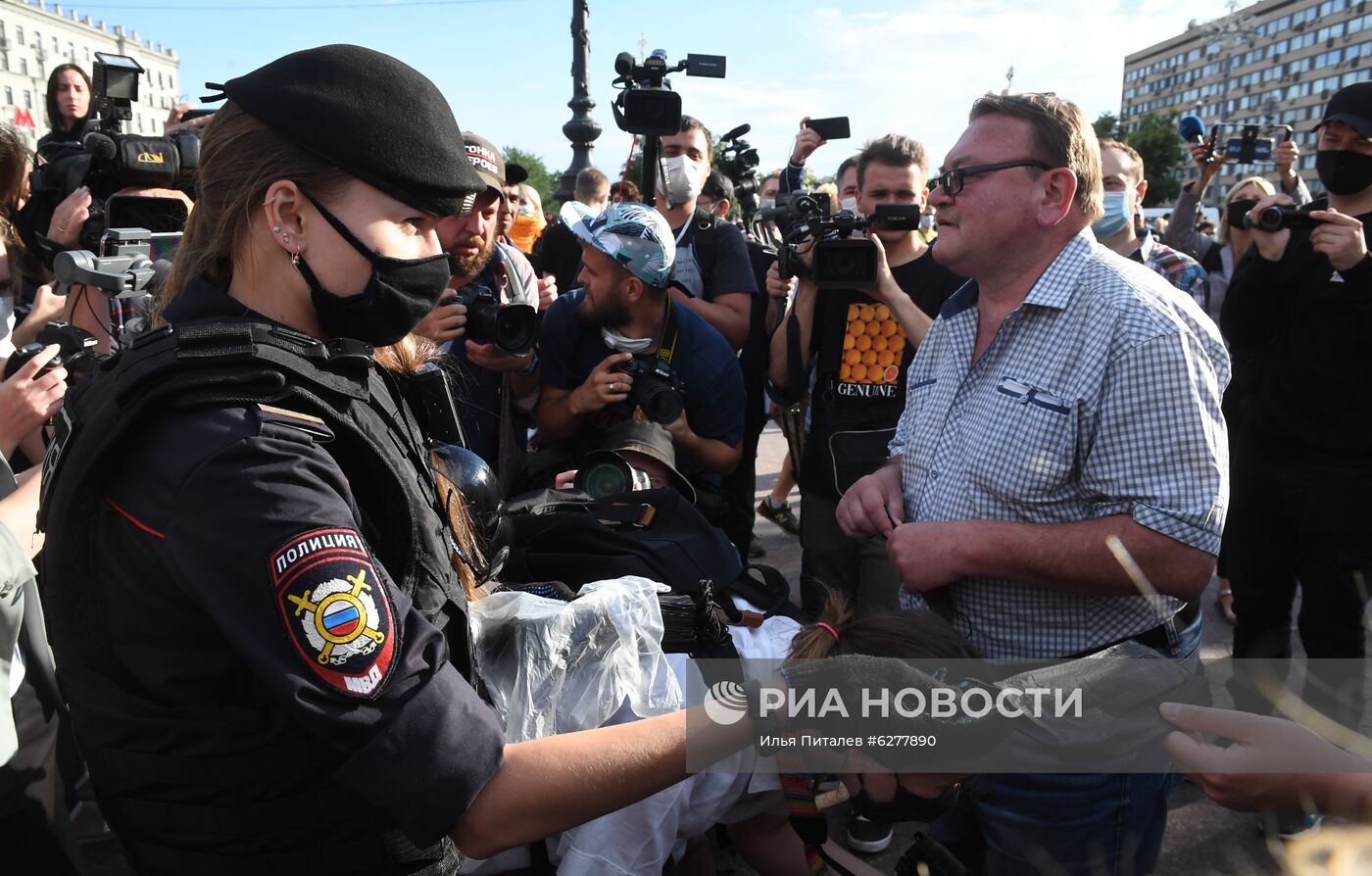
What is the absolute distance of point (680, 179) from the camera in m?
4.69

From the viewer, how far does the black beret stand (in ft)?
4.04

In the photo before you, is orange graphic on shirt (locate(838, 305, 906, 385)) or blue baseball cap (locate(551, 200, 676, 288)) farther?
orange graphic on shirt (locate(838, 305, 906, 385))

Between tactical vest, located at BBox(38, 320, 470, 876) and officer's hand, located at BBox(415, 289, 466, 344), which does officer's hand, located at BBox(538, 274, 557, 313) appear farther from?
tactical vest, located at BBox(38, 320, 470, 876)

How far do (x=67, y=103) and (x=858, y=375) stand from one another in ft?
15.5

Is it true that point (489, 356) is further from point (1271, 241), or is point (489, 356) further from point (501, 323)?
point (1271, 241)

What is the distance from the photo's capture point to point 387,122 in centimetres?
126

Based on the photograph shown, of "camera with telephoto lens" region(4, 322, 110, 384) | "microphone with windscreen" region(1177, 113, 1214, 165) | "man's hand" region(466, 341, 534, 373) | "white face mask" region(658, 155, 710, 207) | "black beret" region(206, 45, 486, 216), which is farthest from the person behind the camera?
"microphone with windscreen" region(1177, 113, 1214, 165)

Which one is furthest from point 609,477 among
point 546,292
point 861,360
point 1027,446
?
point 546,292

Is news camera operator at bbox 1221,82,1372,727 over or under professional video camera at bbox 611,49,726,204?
under

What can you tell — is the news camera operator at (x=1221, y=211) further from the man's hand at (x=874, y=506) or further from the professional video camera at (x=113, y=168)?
the professional video camera at (x=113, y=168)

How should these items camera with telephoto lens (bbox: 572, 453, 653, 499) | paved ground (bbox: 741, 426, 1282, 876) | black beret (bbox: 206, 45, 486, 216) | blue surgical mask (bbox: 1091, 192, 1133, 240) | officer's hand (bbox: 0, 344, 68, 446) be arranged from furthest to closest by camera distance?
1. blue surgical mask (bbox: 1091, 192, 1133, 240)
2. paved ground (bbox: 741, 426, 1282, 876)
3. camera with telephoto lens (bbox: 572, 453, 653, 499)
4. officer's hand (bbox: 0, 344, 68, 446)
5. black beret (bbox: 206, 45, 486, 216)

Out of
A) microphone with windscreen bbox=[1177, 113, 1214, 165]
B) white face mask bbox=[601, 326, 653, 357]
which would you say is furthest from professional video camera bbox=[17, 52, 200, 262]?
microphone with windscreen bbox=[1177, 113, 1214, 165]

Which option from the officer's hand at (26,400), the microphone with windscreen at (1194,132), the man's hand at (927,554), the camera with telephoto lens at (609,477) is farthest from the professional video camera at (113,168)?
the microphone with windscreen at (1194,132)

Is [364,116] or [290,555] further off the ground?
[364,116]
